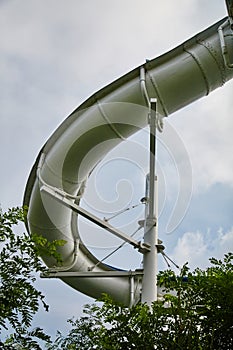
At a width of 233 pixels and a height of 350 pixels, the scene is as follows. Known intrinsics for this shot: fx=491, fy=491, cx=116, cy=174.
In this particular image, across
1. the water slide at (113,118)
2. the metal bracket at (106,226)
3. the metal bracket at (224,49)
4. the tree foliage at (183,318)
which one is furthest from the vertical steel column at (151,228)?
the tree foliage at (183,318)

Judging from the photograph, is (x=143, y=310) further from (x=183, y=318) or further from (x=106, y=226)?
(x=106, y=226)

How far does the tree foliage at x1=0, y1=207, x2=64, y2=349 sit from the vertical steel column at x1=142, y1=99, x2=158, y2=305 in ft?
11.5

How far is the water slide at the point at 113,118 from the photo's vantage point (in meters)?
6.20

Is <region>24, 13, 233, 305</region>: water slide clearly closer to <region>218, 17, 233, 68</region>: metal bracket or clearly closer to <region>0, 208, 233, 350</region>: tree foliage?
<region>218, 17, 233, 68</region>: metal bracket

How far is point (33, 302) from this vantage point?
244 centimetres

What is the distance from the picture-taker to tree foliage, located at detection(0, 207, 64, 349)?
2393mm

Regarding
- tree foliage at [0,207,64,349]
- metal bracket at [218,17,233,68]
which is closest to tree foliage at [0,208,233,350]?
tree foliage at [0,207,64,349]

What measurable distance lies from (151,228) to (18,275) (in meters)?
3.91

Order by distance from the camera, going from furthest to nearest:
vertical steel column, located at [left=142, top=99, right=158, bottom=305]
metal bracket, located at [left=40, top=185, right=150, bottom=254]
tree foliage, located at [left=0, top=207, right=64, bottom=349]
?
1. metal bracket, located at [left=40, top=185, right=150, bottom=254]
2. vertical steel column, located at [left=142, top=99, right=158, bottom=305]
3. tree foliage, located at [left=0, top=207, right=64, bottom=349]

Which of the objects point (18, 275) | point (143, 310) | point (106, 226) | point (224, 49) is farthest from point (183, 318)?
point (224, 49)

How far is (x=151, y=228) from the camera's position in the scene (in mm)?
6289

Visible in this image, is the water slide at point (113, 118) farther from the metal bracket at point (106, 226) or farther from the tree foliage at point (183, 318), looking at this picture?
the tree foliage at point (183, 318)

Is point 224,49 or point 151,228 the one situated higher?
point 224,49

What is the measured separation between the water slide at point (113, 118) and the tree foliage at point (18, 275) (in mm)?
3685
